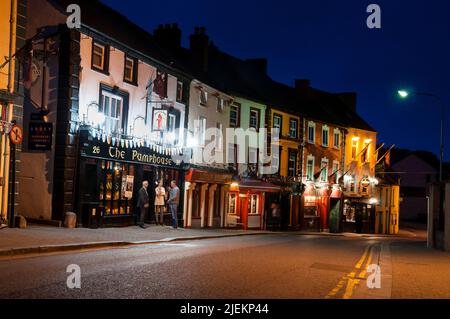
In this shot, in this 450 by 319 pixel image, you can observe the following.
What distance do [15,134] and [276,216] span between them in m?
27.6

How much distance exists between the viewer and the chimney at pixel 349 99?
59737 mm

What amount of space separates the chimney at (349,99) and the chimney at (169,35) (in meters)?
27.4

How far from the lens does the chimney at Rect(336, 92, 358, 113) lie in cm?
5974

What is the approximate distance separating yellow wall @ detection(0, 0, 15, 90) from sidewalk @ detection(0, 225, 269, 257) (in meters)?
4.79

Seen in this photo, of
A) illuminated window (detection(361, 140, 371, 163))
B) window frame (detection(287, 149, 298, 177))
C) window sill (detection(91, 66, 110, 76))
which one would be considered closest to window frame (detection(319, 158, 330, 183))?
window frame (detection(287, 149, 298, 177))

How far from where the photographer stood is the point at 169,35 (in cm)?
3703

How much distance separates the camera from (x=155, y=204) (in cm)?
2647

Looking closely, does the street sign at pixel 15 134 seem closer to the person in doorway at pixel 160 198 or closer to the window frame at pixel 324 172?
the person in doorway at pixel 160 198

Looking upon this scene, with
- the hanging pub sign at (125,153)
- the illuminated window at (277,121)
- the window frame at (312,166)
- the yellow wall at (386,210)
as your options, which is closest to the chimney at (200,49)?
the illuminated window at (277,121)

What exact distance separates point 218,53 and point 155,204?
2044 centimetres

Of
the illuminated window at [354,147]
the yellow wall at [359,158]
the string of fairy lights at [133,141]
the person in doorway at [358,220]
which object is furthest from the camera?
the person in doorway at [358,220]
